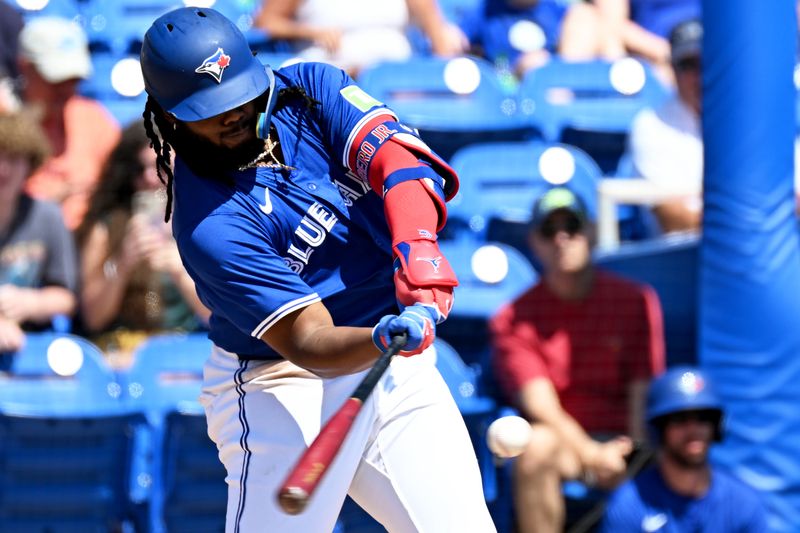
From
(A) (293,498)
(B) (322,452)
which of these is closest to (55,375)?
(B) (322,452)

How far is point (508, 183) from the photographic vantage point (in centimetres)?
544

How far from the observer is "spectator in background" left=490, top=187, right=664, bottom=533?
15.0 feet

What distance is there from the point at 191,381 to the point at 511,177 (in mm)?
1590

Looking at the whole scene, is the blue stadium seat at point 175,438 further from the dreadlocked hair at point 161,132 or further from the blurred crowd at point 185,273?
the dreadlocked hair at point 161,132

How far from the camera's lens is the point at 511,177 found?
5.44 metres

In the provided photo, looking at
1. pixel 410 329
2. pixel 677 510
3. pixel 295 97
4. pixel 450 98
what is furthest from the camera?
pixel 450 98

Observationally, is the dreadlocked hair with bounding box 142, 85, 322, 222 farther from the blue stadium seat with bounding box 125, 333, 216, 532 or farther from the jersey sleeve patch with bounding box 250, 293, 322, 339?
the blue stadium seat with bounding box 125, 333, 216, 532

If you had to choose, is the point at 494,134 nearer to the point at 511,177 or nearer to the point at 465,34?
the point at 511,177

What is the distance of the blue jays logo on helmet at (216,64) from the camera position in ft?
8.84

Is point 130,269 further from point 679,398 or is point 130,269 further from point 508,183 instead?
point 679,398

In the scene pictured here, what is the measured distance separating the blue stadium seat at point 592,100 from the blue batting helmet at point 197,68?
3125 millimetres

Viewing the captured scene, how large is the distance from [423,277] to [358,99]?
1.69 ft

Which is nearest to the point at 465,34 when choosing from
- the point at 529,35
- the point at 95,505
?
the point at 529,35

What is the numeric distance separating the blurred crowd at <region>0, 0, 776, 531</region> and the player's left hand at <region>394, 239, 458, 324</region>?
1885mm
